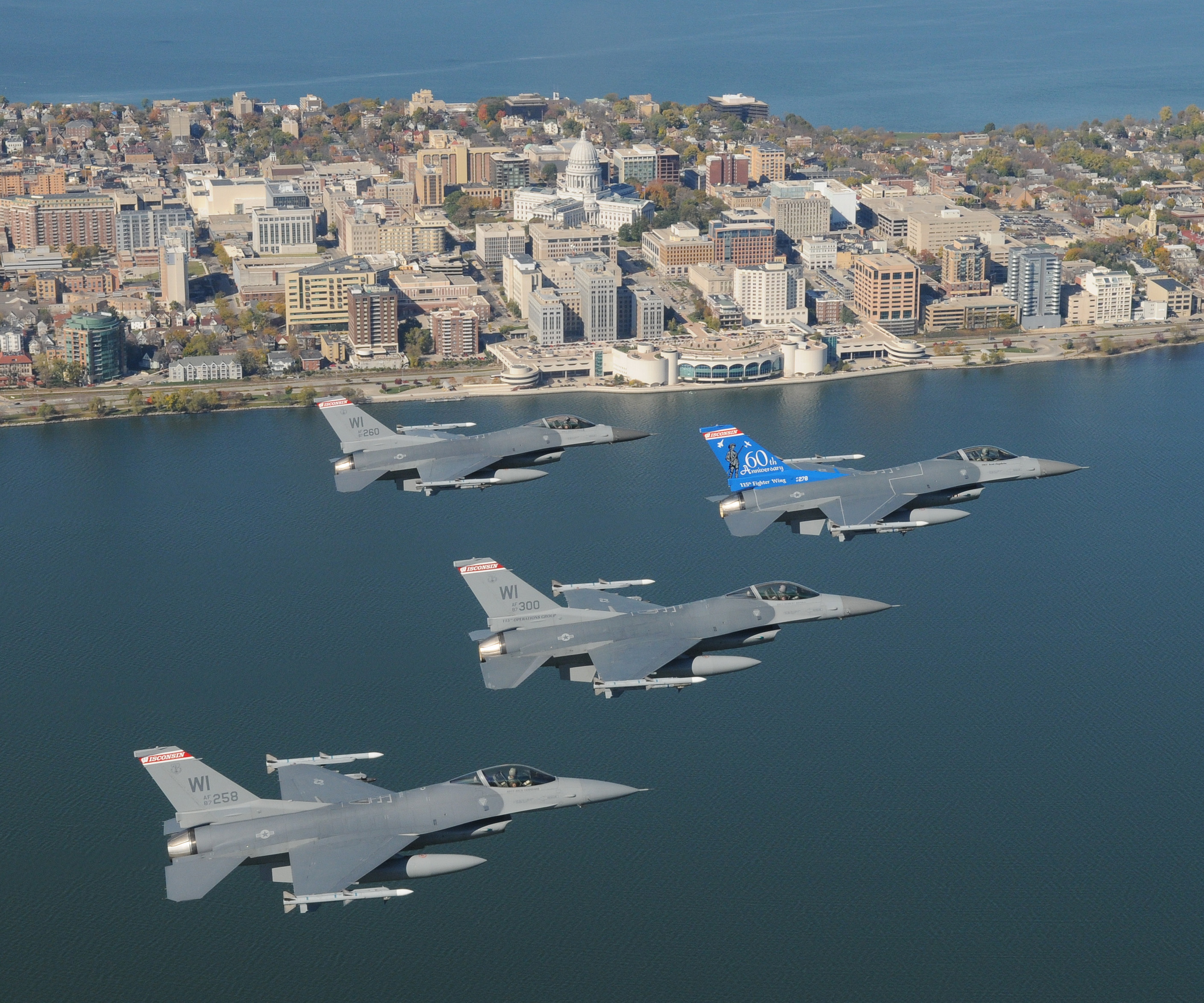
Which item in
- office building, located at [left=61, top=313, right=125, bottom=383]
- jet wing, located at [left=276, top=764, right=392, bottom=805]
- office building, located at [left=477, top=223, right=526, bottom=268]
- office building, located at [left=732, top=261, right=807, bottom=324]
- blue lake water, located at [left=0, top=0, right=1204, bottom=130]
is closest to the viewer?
jet wing, located at [left=276, top=764, right=392, bottom=805]

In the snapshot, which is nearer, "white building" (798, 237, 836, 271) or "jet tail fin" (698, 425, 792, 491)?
"jet tail fin" (698, 425, 792, 491)

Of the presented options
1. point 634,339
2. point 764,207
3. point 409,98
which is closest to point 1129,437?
point 634,339

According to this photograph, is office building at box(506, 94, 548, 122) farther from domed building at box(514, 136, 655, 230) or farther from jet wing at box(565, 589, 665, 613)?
jet wing at box(565, 589, 665, 613)

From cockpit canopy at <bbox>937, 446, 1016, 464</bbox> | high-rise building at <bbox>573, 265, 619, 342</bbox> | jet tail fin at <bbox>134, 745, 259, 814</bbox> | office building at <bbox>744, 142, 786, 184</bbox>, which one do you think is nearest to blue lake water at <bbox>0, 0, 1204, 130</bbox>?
office building at <bbox>744, 142, 786, 184</bbox>

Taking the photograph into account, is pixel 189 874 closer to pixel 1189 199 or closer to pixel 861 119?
pixel 1189 199

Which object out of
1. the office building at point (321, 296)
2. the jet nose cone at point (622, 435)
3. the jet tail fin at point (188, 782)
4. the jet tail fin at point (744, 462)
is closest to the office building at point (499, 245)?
the office building at point (321, 296)

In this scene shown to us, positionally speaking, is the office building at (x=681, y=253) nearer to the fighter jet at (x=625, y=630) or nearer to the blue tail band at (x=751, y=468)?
the blue tail band at (x=751, y=468)
